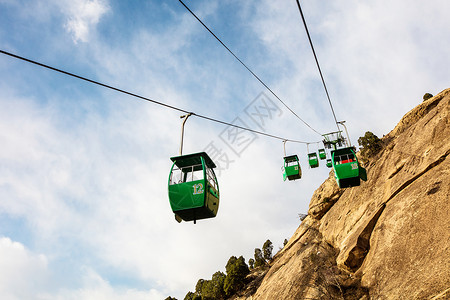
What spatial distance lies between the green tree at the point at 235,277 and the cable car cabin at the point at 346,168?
1310 inches

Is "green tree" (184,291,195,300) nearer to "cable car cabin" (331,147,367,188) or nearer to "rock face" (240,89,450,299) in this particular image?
"rock face" (240,89,450,299)

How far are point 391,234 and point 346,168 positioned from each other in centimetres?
1106

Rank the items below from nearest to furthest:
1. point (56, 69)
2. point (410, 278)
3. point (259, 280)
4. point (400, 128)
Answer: point (56, 69), point (410, 278), point (400, 128), point (259, 280)

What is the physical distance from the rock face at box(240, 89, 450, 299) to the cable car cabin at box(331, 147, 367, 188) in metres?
7.46

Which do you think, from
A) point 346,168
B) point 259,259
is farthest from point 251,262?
point 346,168

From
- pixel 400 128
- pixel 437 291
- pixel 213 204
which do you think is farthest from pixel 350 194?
pixel 213 204

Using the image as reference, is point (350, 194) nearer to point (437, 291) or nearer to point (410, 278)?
point (410, 278)

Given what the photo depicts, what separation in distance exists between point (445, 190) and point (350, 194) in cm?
1413

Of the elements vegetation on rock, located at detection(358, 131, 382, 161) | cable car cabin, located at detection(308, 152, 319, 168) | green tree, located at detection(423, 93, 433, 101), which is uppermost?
green tree, located at detection(423, 93, 433, 101)

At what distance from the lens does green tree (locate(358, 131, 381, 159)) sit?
120 feet

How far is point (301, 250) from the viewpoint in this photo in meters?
35.0

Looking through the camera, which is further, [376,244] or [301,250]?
[301,250]

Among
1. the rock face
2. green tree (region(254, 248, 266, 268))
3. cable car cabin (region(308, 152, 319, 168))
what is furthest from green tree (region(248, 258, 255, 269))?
cable car cabin (region(308, 152, 319, 168))

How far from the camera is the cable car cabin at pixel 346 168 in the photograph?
14977mm
